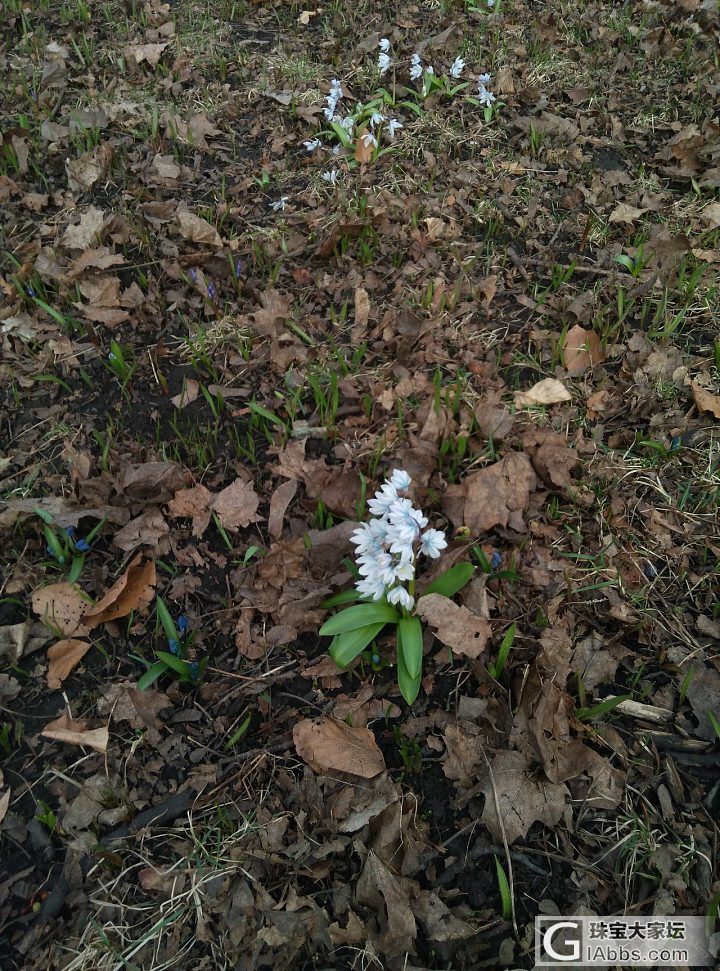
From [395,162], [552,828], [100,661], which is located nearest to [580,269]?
[395,162]

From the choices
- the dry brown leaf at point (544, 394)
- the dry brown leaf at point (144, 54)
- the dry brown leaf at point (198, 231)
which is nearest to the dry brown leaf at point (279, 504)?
the dry brown leaf at point (544, 394)

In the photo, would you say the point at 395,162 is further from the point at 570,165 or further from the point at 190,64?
the point at 190,64

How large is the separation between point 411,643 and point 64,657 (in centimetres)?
113

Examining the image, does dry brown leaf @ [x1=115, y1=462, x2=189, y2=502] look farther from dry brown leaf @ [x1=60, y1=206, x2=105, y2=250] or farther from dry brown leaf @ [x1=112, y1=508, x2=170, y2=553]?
dry brown leaf @ [x1=60, y1=206, x2=105, y2=250]

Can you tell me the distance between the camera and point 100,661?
7.39 ft

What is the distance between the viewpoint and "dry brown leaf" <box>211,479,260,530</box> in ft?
8.27

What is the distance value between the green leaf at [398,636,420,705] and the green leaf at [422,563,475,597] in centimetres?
22

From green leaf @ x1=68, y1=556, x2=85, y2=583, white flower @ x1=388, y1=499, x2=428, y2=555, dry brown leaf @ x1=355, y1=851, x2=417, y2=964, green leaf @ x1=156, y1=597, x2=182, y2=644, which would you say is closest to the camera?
dry brown leaf @ x1=355, y1=851, x2=417, y2=964

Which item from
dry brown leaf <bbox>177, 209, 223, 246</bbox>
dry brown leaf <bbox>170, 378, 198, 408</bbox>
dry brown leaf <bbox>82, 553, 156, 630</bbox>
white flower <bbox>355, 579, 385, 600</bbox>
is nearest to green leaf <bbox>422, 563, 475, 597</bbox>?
white flower <bbox>355, 579, 385, 600</bbox>

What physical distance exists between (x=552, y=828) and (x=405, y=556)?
2.67 ft

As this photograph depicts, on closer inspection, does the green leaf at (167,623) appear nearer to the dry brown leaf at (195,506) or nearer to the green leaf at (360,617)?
the dry brown leaf at (195,506)

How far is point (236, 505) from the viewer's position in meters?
2.56

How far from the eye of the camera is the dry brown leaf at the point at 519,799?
72.3 inches

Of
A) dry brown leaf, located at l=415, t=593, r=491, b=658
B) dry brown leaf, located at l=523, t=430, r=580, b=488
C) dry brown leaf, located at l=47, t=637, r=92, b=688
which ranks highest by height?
dry brown leaf, located at l=523, t=430, r=580, b=488
